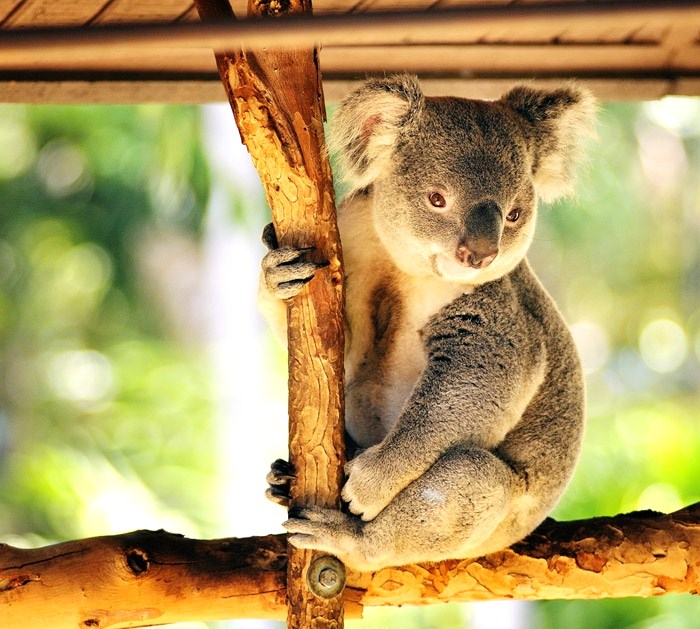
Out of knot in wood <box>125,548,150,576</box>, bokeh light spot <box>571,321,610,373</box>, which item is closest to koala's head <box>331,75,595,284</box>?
knot in wood <box>125,548,150,576</box>

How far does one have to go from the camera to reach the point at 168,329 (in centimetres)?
1766

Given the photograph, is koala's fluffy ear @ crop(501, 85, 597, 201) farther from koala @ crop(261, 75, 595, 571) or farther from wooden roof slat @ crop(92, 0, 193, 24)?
wooden roof slat @ crop(92, 0, 193, 24)

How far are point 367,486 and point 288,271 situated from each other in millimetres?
691

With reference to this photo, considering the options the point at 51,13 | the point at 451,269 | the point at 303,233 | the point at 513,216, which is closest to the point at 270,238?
the point at 303,233

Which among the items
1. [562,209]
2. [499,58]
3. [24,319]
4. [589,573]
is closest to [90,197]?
[24,319]

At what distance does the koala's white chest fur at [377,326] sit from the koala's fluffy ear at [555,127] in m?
0.59

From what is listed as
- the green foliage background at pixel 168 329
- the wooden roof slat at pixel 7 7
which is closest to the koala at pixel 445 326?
the wooden roof slat at pixel 7 7

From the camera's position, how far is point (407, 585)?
3.22 meters

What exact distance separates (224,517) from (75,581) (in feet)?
27.3

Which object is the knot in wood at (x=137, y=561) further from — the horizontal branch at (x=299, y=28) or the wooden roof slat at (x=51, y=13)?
the horizontal branch at (x=299, y=28)

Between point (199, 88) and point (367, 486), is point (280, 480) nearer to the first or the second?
point (367, 486)

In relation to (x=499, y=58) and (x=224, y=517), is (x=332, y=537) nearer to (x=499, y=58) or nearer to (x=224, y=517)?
(x=499, y=58)

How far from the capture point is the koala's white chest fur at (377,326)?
3.43 m

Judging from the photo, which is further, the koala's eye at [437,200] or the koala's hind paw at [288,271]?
the koala's eye at [437,200]
